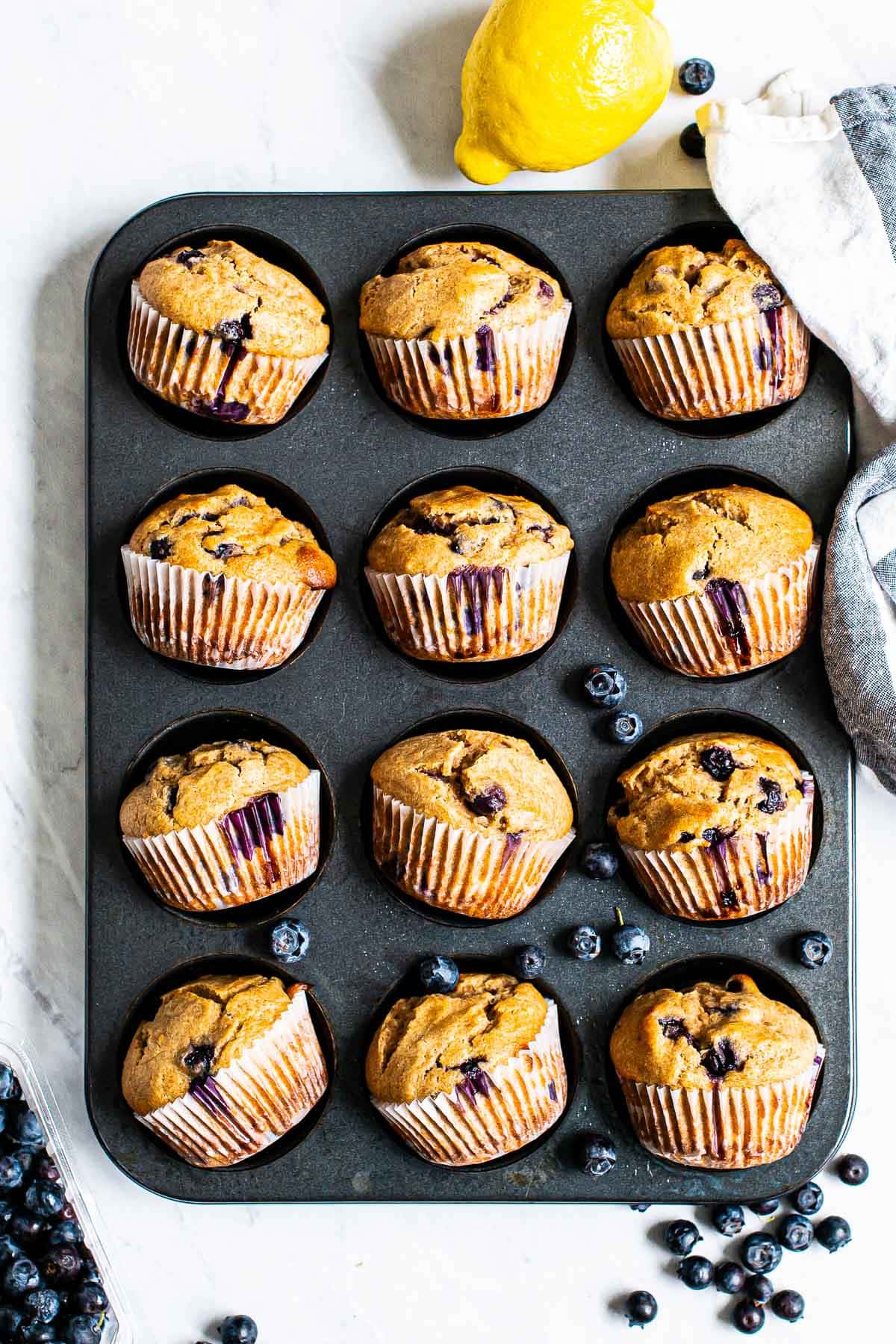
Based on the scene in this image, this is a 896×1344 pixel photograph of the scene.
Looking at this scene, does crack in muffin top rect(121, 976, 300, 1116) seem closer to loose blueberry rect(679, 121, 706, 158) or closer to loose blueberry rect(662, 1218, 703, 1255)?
loose blueberry rect(662, 1218, 703, 1255)

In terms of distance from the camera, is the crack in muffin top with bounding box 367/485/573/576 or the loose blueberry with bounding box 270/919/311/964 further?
the loose blueberry with bounding box 270/919/311/964

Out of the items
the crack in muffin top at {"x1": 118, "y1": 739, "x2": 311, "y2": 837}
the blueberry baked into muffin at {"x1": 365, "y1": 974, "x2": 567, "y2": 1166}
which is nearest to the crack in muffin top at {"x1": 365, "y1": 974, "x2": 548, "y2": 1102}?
the blueberry baked into muffin at {"x1": 365, "y1": 974, "x2": 567, "y2": 1166}

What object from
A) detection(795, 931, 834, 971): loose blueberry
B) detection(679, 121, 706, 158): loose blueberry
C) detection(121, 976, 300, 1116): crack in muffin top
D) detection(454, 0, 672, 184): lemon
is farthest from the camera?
detection(679, 121, 706, 158): loose blueberry

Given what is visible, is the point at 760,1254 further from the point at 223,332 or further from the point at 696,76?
the point at 696,76

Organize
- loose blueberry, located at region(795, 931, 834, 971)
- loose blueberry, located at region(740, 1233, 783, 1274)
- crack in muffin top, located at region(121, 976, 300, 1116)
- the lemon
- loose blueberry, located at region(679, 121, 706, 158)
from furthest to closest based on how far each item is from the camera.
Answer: loose blueberry, located at region(740, 1233, 783, 1274) → loose blueberry, located at region(679, 121, 706, 158) → loose blueberry, located at region(795, 931, 834, 971) → crack in muffin top, located at region(121, 976, 300, 1116) → the lemon

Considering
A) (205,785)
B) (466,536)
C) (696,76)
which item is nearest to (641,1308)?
(205,785)

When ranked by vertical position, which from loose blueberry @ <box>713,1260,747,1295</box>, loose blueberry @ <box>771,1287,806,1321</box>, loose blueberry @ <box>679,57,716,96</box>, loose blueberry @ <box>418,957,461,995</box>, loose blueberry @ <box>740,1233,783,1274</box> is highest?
loose blueberry @ <box>679,57,716,96</box>

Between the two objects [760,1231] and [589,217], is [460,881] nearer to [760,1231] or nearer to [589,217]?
[760,1231]

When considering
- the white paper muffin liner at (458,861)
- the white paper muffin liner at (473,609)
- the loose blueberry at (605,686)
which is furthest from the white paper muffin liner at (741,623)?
the white paper muffin liner at (458,861)
